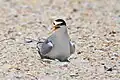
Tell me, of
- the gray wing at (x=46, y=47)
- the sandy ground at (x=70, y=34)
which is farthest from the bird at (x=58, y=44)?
the sandy ground at (x=70, y=34)

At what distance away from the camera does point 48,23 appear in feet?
30.1

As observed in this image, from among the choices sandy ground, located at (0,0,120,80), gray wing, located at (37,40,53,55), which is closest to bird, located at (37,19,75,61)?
gray wing, located at (37,40,53,55)

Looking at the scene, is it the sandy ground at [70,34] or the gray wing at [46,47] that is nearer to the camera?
the sandy ground at [70,34]

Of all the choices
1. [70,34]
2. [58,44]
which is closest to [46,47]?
[58,44]

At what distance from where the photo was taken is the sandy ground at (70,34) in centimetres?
595

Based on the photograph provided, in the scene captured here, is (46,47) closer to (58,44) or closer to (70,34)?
(58,44)

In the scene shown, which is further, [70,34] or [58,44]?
[70,34]

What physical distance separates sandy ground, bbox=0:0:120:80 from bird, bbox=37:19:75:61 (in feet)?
0.35

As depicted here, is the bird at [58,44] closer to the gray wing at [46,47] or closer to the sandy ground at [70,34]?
the gray wing at [46,47]

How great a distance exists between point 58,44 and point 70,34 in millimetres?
2133

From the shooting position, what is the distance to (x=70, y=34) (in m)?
8.24

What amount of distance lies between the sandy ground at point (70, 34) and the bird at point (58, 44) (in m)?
0.11

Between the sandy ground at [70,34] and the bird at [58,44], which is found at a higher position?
the bird at [58,44]

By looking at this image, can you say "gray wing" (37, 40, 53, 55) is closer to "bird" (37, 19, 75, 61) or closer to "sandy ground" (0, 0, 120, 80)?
"bird" (37, 19, 75, 61)
